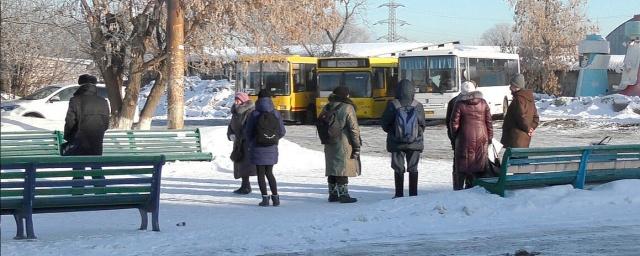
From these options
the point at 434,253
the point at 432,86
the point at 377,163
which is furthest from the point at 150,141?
the point at 432,86

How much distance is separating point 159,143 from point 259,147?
6506 mm

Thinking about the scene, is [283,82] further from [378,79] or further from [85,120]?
[85,120]

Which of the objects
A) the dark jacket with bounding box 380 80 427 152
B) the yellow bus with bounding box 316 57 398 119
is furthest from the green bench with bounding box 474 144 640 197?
the yellow bus with bounding box 316 57 398 119

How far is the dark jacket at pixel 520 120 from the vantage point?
12.2m

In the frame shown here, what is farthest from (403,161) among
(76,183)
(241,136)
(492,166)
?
(76,183)

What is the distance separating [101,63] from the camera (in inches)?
906

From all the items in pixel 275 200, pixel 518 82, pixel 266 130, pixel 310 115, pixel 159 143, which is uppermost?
pixel 518 82

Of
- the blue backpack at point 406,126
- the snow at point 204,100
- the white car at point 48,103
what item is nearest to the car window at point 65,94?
the white car at point 48,103

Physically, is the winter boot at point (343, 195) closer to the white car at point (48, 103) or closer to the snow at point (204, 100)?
the white car at point (48, 103)

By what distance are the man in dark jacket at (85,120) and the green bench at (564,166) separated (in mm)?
5038

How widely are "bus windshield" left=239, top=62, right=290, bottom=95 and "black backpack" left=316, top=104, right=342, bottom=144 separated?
70.1ft

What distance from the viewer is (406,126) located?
476 inches

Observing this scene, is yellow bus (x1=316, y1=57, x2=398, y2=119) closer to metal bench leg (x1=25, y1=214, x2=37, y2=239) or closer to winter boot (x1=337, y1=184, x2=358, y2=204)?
winter boot (x1=337, y1=184, x2=358, y2=204)

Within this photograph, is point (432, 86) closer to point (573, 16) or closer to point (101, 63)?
point (101, 63)
